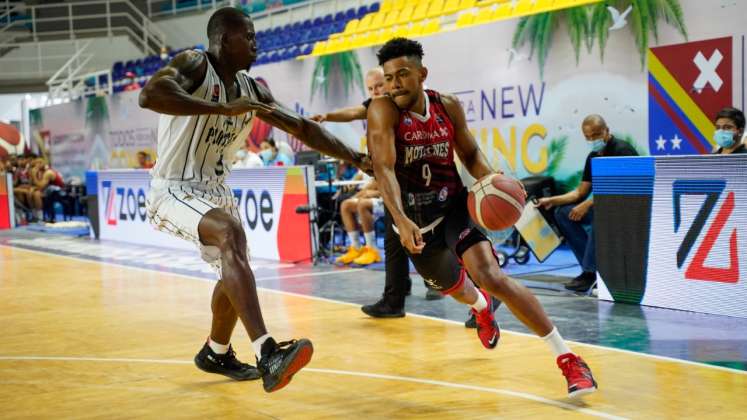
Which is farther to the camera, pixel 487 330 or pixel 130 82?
pixel 130 82

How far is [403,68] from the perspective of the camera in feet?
16.5

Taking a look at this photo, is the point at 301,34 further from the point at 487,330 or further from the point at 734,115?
the point at 487,330

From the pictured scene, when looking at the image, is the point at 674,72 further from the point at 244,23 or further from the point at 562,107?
the point at 244,23

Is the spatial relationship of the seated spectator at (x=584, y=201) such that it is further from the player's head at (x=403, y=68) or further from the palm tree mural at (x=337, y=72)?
the palm tree mural at (x=337, y=72)

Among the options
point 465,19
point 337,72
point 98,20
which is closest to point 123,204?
point 337,72

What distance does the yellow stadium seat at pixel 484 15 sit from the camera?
14.1m

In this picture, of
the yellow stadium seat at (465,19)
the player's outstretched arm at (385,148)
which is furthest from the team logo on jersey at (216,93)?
the yellow stadium seat at (465,19)

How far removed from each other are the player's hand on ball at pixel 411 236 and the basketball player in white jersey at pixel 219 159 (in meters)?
0.53

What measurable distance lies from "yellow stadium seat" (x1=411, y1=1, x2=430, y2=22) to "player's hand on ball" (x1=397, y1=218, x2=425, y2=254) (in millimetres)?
11664

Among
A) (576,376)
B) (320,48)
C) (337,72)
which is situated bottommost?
(576,376)

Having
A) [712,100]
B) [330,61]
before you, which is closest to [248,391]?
[712,100]

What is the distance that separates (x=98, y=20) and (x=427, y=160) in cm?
2557

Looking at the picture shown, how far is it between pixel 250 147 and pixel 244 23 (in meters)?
11.9

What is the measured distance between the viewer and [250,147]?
53.8 feet
